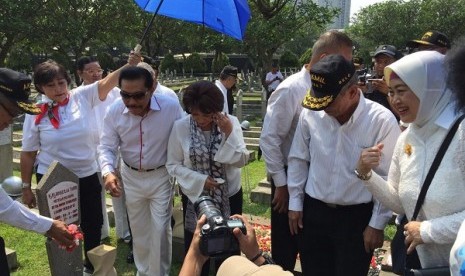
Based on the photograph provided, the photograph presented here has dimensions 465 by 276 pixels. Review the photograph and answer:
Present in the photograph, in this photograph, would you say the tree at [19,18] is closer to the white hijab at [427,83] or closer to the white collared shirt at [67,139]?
the white collared shirt at [67,139]

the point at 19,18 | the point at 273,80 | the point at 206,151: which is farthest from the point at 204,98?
the point at 19,18

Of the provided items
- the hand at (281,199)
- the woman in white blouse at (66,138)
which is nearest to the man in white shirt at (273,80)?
the woman in white blouse at (66,138)

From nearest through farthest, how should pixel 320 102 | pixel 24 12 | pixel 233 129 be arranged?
pixel 320 102, pixel 233 129, pixel 24 12

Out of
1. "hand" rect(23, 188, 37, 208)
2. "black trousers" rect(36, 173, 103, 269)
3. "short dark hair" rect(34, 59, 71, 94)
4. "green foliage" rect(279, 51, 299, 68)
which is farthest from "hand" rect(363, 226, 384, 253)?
"green foliage" rect(279, 51, 299, 68)

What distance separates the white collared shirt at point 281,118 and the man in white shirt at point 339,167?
23 centimetres

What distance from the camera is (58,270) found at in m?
3.05

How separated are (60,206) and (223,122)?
1.31m

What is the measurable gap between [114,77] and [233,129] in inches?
50.9

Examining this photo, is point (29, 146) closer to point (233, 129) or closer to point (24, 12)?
point (233, 129)

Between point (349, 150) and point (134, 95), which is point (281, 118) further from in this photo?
point (134, 95)

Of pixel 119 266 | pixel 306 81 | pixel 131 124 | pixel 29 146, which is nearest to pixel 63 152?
pixel 29 146

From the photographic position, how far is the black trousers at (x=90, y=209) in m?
3.62

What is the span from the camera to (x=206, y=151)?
2.98 m

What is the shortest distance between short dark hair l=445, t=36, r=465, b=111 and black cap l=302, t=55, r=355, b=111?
588mm
